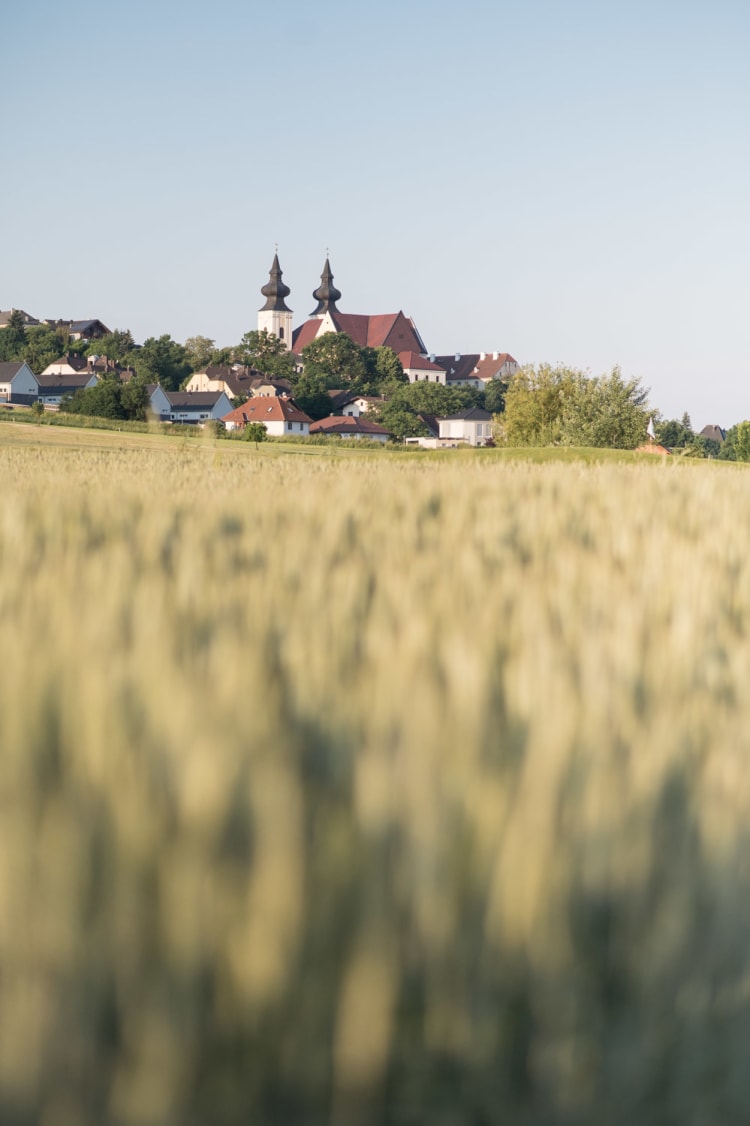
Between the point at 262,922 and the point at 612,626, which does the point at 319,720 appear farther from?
the point at 612,626

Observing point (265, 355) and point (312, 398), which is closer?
point (312, 398)

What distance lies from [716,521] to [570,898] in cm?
200

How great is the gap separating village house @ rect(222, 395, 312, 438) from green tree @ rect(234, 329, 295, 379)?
17236mm

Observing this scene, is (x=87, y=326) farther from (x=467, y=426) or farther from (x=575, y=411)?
(x=575, y=411)

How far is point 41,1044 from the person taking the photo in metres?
0.51

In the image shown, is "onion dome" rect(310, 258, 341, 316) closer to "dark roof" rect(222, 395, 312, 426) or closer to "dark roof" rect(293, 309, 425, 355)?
"dark roof" rect(293, 309, 425, 355)

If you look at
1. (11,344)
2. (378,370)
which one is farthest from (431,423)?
(11,344)

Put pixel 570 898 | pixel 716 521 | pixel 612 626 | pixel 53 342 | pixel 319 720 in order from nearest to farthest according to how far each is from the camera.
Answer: pixel 570 898, pixel 319 720, pixel 612 626, pixel 716 521, pixel 53 342

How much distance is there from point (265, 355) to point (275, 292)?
4023 centimetres

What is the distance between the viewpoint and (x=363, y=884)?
1.88 feet

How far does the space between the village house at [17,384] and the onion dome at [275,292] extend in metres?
59.3

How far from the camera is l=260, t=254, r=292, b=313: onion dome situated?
173500mm

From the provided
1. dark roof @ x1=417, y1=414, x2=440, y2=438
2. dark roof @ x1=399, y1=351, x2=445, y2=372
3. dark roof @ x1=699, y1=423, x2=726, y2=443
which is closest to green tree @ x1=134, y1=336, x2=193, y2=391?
dark roof @ x1=417, y1=414, x2=440, y2=438

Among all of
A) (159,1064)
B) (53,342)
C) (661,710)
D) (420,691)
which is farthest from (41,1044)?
(53,342)
